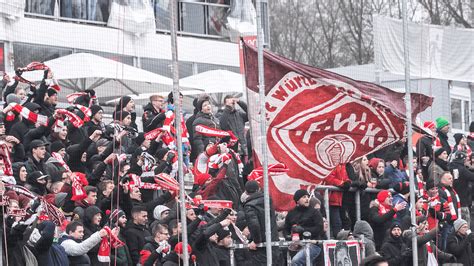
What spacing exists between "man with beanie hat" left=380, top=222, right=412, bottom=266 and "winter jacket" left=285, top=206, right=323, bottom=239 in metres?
1.70

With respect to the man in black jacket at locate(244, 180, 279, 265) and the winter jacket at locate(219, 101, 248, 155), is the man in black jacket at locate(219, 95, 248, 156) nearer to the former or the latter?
the winter jacket at locate(219, 101, 248, 155)

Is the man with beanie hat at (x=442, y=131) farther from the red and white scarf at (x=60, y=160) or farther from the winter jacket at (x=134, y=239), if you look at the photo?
the winter jacket at (x=134, y=239)

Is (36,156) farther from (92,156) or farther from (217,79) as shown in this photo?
(217,79)

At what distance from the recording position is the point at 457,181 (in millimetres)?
23531

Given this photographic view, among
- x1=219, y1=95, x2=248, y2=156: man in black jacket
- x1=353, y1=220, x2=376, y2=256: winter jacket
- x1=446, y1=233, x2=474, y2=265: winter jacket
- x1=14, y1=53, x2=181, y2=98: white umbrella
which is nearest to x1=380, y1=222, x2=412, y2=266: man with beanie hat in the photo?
x1=353, y1=220, x2=376, y2=256: winter jacket

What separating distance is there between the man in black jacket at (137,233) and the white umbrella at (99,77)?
20.7 feet

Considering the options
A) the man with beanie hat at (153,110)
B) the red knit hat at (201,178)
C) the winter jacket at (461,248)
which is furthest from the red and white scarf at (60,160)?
the winter jacket at (461,248)

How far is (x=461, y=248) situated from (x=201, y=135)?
4155 mm

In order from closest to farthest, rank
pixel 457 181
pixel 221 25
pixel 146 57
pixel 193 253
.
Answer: pixel 193 253 → pixel 457 181 → pixel 146 57 → pixel 221 25

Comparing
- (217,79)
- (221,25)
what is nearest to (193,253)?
(217,79)

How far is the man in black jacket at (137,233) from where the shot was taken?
17.8 meters

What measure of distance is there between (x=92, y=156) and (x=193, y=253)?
2.75 m


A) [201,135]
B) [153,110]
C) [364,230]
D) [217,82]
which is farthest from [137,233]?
[217,82]

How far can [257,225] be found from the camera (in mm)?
17969
